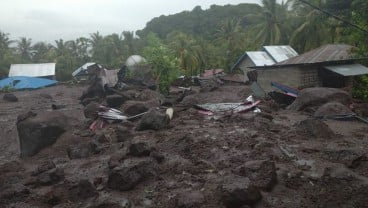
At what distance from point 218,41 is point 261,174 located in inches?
1484

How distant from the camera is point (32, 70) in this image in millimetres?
42250

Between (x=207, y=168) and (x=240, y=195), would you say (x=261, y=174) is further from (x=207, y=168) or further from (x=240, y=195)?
(x=207, y=168)

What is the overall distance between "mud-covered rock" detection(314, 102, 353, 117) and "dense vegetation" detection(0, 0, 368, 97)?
331 centimetres

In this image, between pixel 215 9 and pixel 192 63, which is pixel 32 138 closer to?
pixel 192 63

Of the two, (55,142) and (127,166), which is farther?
(55,142)

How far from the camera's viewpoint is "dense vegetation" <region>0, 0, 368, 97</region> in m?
17.7

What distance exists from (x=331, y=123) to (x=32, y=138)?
9.70 meters

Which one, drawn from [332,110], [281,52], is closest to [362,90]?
[332,110]

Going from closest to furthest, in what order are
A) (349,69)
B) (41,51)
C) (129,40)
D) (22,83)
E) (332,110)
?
(332,110) → (349,69) → (22,83) → (129,40) → (41,51)

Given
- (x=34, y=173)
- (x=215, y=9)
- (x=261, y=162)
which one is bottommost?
(x=34, y=173)

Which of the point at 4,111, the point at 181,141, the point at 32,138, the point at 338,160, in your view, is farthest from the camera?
the point at 4,111

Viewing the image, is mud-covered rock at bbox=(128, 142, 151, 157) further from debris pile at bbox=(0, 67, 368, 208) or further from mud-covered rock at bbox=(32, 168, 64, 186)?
mud-covered rock at bbox=(32, 168, 64, 186)

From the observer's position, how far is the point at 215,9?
73.6 metres

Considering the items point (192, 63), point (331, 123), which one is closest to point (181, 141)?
point (331, 123)
